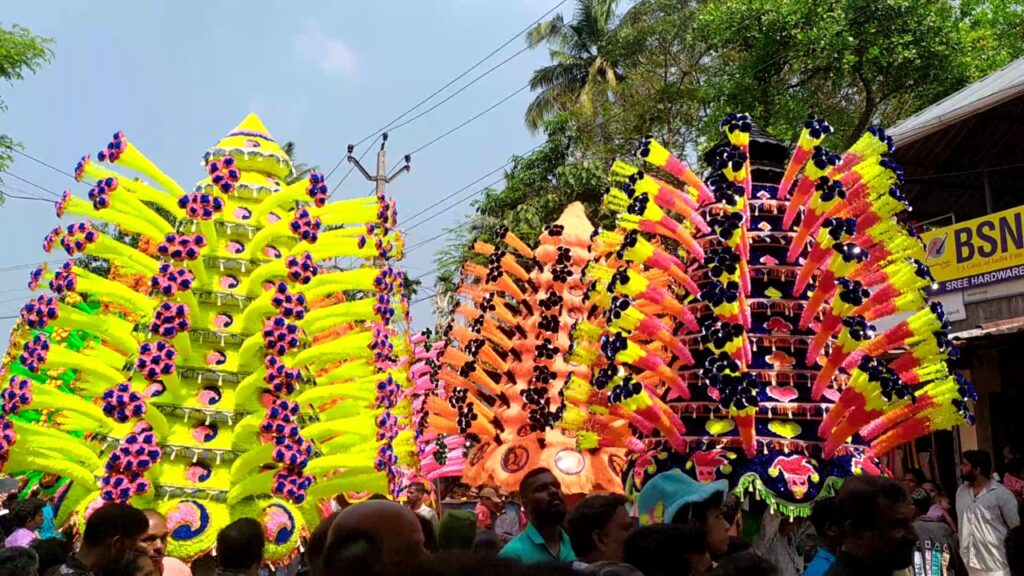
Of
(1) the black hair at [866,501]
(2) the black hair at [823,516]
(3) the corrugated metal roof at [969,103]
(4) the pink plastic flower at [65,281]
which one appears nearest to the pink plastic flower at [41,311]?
(4) the pink plastic flower at [65,281]

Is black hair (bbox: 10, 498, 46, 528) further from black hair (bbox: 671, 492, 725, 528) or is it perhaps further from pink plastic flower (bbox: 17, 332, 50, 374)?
black hair (bbox: 671, 492, 725, 528)

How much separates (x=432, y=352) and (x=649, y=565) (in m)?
10.5

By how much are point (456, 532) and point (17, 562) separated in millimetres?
1851

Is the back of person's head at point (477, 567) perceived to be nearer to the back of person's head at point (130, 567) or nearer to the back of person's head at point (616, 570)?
the back of person's head at point (616, 570)

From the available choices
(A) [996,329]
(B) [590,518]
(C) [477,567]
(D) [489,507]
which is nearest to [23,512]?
(B) [590,518]

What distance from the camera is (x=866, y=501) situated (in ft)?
10.7

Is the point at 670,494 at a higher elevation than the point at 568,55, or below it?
below

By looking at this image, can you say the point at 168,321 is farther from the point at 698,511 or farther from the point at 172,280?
the point at 698,511

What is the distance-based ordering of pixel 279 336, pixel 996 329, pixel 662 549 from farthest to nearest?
1. pixel 996 329
2. pixel 279 336
3. pixel 662 549

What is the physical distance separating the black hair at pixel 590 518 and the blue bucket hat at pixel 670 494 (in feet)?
0.51

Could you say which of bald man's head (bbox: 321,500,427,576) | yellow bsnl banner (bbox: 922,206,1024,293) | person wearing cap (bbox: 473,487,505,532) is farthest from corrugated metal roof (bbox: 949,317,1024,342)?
bald man's head (bbox: 321,500,427,576)

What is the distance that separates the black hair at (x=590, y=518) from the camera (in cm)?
411

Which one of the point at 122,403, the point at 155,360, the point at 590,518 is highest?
the point at 155,360

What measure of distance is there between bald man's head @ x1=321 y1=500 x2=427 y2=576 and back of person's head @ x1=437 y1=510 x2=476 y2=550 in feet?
8.29
